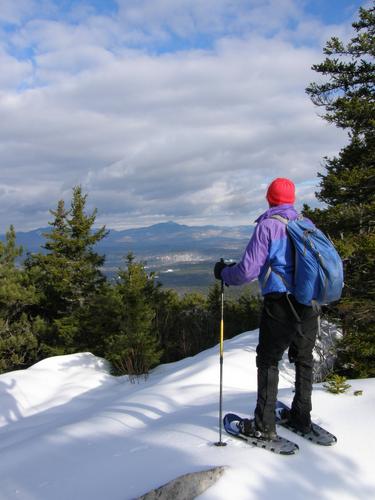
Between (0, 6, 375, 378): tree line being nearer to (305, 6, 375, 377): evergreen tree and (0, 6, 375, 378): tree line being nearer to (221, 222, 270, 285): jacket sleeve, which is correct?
(305, 6, 375, 377): evergreen tree

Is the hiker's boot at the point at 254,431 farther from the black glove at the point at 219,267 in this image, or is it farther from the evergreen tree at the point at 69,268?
the evergreen tree at the point at 69,268

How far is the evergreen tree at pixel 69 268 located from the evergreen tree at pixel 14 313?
0.75 meters

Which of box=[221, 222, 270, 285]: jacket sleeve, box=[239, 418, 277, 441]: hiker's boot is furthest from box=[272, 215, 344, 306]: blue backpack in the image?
box=[239, 418, 277, 441]: hiker's boot

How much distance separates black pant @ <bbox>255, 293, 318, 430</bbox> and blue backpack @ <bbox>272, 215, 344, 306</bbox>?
6.3 inches

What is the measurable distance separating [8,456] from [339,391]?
3.82 metres

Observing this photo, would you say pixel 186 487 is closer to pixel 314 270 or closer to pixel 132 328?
pixel 314 270

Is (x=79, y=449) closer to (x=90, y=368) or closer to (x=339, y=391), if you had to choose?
(x=339, y=391)

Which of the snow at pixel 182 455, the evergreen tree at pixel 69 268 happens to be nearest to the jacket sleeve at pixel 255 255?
the snow at pixel 182 455

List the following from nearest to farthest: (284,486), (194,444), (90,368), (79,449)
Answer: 1. (284,486)
2. (194,444)
3. (79,449)
4. (90,368)

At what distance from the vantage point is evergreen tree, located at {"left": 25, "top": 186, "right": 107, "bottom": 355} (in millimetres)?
21516

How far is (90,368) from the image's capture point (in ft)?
44.2

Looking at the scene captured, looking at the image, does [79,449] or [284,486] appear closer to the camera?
[284,486]

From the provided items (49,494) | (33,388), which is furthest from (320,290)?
(33,388)

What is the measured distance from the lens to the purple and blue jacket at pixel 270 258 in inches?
134
